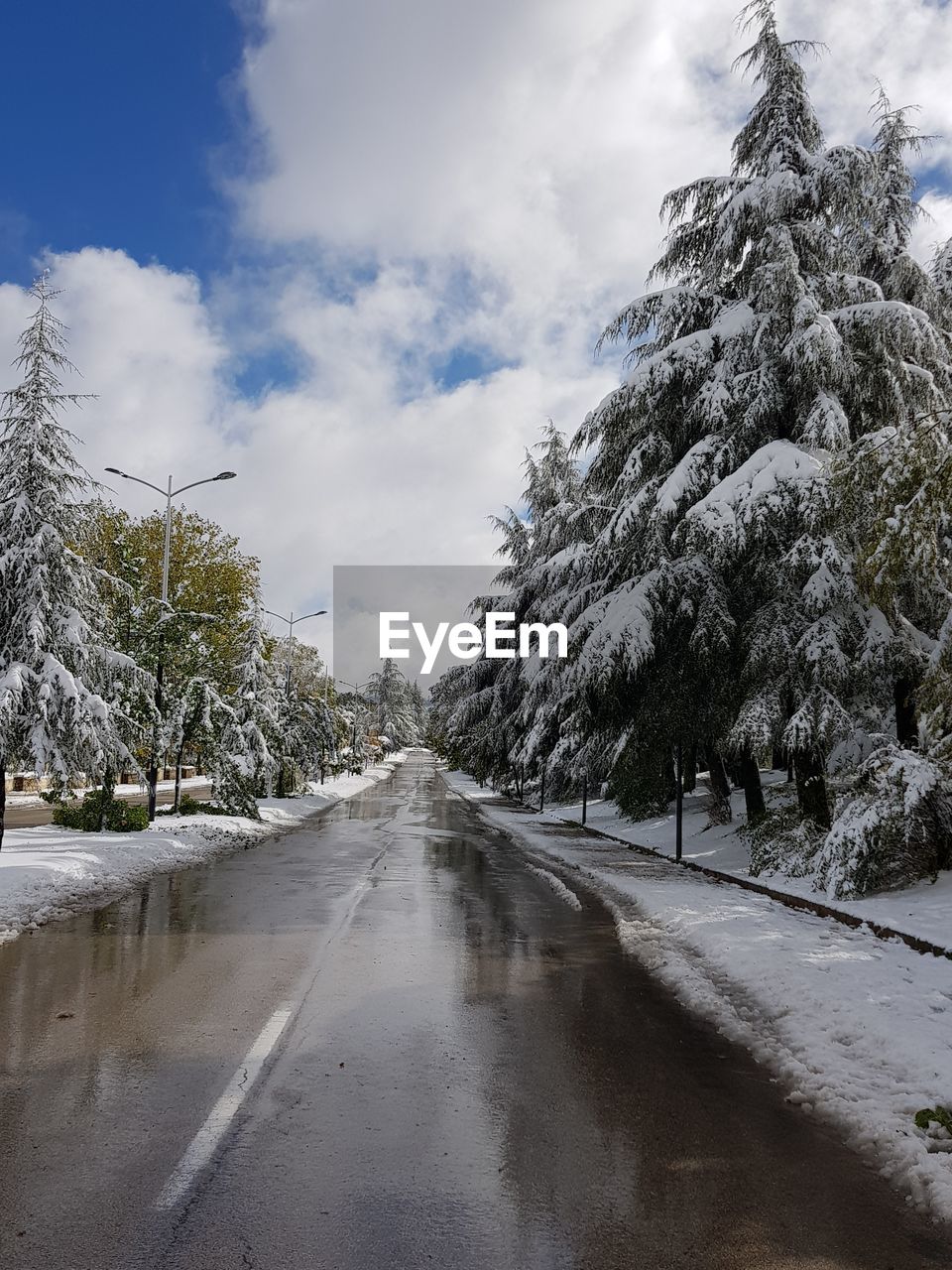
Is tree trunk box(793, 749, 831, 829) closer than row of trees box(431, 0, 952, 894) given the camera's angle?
No

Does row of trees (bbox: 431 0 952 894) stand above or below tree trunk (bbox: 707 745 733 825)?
above

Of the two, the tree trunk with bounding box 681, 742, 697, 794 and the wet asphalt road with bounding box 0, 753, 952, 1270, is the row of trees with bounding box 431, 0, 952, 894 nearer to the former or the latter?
the tree trunk with bounding box 681, 742, 697, 794

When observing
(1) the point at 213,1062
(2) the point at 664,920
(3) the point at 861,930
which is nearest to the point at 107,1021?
(1) the point at 213,1062

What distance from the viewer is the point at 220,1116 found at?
15.8 ft

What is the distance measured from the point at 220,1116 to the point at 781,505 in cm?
1136

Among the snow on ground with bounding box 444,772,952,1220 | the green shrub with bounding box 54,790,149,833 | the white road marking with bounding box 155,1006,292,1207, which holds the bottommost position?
the snow on ground with bounding box 444,772,952,1220

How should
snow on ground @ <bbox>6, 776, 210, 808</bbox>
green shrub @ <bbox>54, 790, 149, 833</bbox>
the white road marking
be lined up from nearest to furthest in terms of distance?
the white road marking, green shrub @ <bbox>54, 790, 149, 833</bbox>, snow on ground @ <bbox>6, 776, 210, 808</bbox>

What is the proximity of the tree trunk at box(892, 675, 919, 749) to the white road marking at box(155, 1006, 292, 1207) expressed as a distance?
37.6 feet

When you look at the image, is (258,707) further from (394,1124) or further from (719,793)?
(394,1124)

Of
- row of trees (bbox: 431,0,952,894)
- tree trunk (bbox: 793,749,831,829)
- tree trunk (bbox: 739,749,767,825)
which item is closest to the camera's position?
row of trees (bbox: 431,0,952,894)

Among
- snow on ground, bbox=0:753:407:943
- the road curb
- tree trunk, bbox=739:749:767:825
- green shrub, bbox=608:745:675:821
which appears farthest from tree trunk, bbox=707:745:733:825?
snow on ground, bbox=0:753:407:943

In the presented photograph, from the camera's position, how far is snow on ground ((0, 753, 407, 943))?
11477 millimetres

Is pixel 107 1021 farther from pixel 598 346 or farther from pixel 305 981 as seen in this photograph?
pixel 598 346

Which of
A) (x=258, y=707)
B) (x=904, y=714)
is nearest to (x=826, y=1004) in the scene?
(x=904, y=714)
